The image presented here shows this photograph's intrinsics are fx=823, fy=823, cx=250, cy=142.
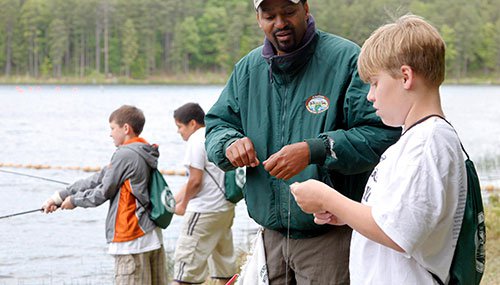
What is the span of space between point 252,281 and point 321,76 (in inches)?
36.0

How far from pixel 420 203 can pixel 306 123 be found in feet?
3.27

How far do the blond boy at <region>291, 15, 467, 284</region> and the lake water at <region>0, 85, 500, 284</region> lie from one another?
5681 millimetres

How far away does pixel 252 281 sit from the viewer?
137 inches

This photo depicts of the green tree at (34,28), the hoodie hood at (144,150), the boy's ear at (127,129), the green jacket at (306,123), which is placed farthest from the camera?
the green tree at (34,28)

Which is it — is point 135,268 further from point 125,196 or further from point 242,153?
point 242,153

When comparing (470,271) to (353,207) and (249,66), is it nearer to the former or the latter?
(353,207)

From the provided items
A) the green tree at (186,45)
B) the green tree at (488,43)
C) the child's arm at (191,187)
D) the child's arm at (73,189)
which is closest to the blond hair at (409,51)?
the child's arm at (73,189)

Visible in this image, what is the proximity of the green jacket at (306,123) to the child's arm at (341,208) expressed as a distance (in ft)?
1.75

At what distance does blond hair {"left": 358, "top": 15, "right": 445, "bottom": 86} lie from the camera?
96.1 inches

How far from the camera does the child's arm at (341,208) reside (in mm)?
2420

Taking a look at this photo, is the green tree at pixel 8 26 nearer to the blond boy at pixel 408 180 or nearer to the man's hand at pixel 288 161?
the man's hand at pixel 288 161

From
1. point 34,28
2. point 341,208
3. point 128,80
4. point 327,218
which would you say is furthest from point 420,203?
point 34,28

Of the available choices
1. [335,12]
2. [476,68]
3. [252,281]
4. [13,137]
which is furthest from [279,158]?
[476,68]

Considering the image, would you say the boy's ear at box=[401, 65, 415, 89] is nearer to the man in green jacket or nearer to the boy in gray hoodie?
the man in green jacket
